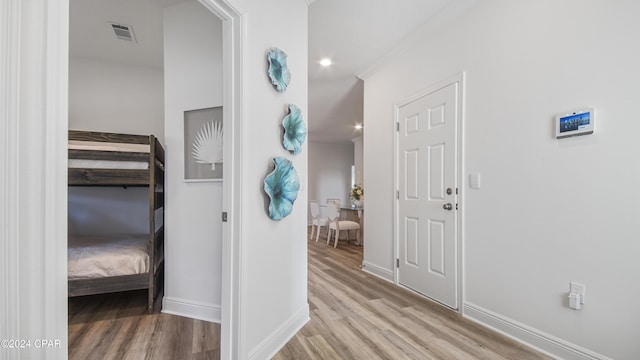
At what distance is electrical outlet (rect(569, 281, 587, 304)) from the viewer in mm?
1728

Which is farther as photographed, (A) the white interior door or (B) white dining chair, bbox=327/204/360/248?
(B) white dining chair, bbox=327/204/360/248

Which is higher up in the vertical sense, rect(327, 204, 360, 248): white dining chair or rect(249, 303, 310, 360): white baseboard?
rect(327, 204, 360, 248): white dining chair

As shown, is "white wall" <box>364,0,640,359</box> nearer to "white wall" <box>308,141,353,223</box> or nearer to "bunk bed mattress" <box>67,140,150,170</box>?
"bunk bed mattress" <box>67,140,150,170</box>

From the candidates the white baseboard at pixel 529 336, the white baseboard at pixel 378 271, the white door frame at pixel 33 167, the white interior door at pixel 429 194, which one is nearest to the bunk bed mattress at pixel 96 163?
the white door frame at pixel 33 167

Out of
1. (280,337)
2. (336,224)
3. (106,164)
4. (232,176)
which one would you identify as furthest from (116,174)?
(336,224)

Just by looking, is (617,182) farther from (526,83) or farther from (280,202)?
(280,202)

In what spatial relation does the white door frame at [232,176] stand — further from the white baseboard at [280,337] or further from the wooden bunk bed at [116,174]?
the wooden bunk bed at [116,174]

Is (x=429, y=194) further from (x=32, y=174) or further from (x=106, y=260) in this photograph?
(x=106, y=260)

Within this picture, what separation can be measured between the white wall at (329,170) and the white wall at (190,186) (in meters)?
6.55

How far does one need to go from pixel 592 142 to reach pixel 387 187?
2.05 meters

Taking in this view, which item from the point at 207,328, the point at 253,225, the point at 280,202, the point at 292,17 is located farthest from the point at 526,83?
the point at 207,328

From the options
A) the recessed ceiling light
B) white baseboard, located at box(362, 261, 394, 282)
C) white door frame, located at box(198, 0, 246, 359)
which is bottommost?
white baseboard, located at box(362, 261, 394, 282)

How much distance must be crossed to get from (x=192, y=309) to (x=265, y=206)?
1.28 m

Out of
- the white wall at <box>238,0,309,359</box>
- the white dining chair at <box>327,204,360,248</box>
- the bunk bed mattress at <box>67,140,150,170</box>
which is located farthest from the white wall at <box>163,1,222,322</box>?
the white dining chair at <box>327,204,360,248</box>
